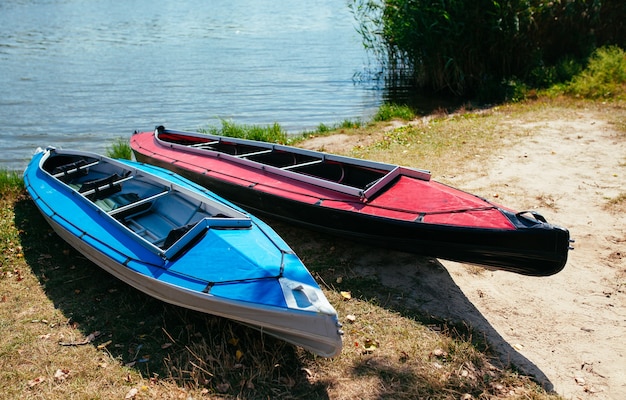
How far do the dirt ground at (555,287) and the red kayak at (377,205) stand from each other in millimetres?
477

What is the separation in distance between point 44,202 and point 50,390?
317 cm

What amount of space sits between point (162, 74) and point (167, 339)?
51.3 feet

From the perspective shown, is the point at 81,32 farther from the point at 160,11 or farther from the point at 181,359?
the point at 181,359

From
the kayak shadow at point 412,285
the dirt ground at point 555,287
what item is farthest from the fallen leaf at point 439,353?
the dirt ground at point 555,287

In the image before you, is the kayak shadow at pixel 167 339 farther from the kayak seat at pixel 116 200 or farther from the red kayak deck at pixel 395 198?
the red kayak deck at pixel 395 198

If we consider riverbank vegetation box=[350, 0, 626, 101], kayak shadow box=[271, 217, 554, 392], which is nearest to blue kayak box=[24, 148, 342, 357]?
kayak shadow box=[271, 217, 554, 392]

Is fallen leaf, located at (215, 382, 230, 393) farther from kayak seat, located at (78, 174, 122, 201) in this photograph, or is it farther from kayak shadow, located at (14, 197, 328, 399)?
kayak seat, located at (78, 174, 122, 201)

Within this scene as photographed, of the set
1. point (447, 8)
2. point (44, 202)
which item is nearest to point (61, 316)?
point (44, 202)

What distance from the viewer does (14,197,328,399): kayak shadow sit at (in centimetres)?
480

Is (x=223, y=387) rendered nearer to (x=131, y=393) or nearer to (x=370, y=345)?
(x=131, y=393)

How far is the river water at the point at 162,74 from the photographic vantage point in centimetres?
1470

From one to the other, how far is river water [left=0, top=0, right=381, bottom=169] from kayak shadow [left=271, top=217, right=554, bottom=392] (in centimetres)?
756

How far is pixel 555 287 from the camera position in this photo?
6.25 meters

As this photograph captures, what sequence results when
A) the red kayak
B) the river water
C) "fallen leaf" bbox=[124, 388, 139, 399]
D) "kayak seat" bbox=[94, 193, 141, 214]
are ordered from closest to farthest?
"fallen leaf" bbox=[124, 388, 139, 399], the red kayak, "kayak seat" bbox=[94, 193, 141, 214], the river water
